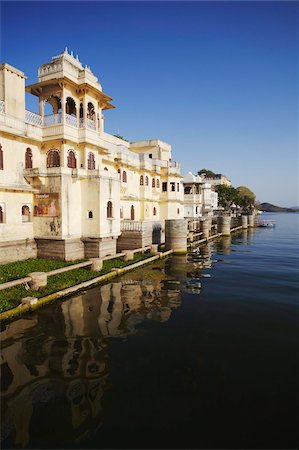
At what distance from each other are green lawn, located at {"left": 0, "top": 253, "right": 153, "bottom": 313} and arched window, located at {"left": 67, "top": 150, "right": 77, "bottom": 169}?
7.03 meters

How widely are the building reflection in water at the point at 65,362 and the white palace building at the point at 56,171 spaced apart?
620 centimetres

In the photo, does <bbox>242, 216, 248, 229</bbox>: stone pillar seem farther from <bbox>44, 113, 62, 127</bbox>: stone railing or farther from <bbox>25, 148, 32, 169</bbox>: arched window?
<bbox>25, 148, 32, 169</bbox>: arched window

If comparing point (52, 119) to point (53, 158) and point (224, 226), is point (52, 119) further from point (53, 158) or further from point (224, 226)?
point (224, 226)

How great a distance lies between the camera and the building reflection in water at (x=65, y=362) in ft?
19.5

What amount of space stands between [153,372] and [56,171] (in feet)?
47.2

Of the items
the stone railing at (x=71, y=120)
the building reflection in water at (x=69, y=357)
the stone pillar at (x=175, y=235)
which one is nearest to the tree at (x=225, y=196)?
the stone pillar at (x=175, y=235)

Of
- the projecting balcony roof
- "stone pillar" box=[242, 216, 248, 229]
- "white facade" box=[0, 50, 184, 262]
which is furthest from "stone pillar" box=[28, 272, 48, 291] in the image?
"stone pillar" box=[242, 216, 248, 229]

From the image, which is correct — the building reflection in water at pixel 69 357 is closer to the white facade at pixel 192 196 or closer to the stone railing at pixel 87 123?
the stone railing at pixel 87 123

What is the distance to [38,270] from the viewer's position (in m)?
16.4

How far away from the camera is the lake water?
580 cm

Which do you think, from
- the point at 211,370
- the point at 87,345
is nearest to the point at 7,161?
the point at 87,345

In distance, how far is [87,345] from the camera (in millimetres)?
9352

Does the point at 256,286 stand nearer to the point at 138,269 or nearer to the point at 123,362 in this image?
the point at 138,269

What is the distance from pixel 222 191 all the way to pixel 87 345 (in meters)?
80.7
